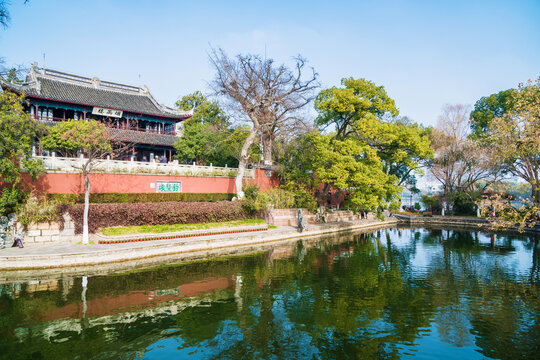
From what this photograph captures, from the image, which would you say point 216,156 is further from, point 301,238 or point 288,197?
point 301,238

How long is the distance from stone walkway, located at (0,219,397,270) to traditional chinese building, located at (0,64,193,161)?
9517 mm

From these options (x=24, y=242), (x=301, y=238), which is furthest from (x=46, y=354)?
(x=301, y=238)

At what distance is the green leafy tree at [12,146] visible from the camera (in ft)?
42.2

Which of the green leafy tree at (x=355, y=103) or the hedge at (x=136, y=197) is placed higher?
the green leafy tree at (x=355, y=103)

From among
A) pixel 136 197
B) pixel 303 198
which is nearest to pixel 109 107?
pixel 136 197

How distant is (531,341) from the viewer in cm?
720

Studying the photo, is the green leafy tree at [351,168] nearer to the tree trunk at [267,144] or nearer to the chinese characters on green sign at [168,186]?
the tree trunk at [267,144]

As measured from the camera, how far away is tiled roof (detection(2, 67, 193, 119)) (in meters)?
22.7

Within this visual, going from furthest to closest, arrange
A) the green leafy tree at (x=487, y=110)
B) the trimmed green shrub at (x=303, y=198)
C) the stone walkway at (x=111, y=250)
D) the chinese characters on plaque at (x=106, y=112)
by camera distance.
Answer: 1. the green leafy tree at (x=487, y=110)
2. the chinese characters on plaque at (x=106, y=112)
3. the trimmed green shrub at (x=303, y=198)
4. the stone walkway at (x=111, y=250)

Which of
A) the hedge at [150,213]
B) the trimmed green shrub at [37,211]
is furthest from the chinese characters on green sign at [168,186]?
the trimmed green shrub at [37,211]

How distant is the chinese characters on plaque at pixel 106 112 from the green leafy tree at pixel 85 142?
15.2 feet

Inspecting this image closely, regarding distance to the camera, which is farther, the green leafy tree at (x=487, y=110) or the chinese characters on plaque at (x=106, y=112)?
the green leafy tree at (x=487, y=110)

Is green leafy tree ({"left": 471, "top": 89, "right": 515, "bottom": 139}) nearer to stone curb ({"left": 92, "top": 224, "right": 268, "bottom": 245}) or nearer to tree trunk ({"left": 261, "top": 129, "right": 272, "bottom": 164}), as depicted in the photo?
tree trunk ({"left": 261, "top": 129, "right": 272, "bottom": 164})

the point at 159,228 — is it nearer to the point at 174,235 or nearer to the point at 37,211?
the point at 174,235
